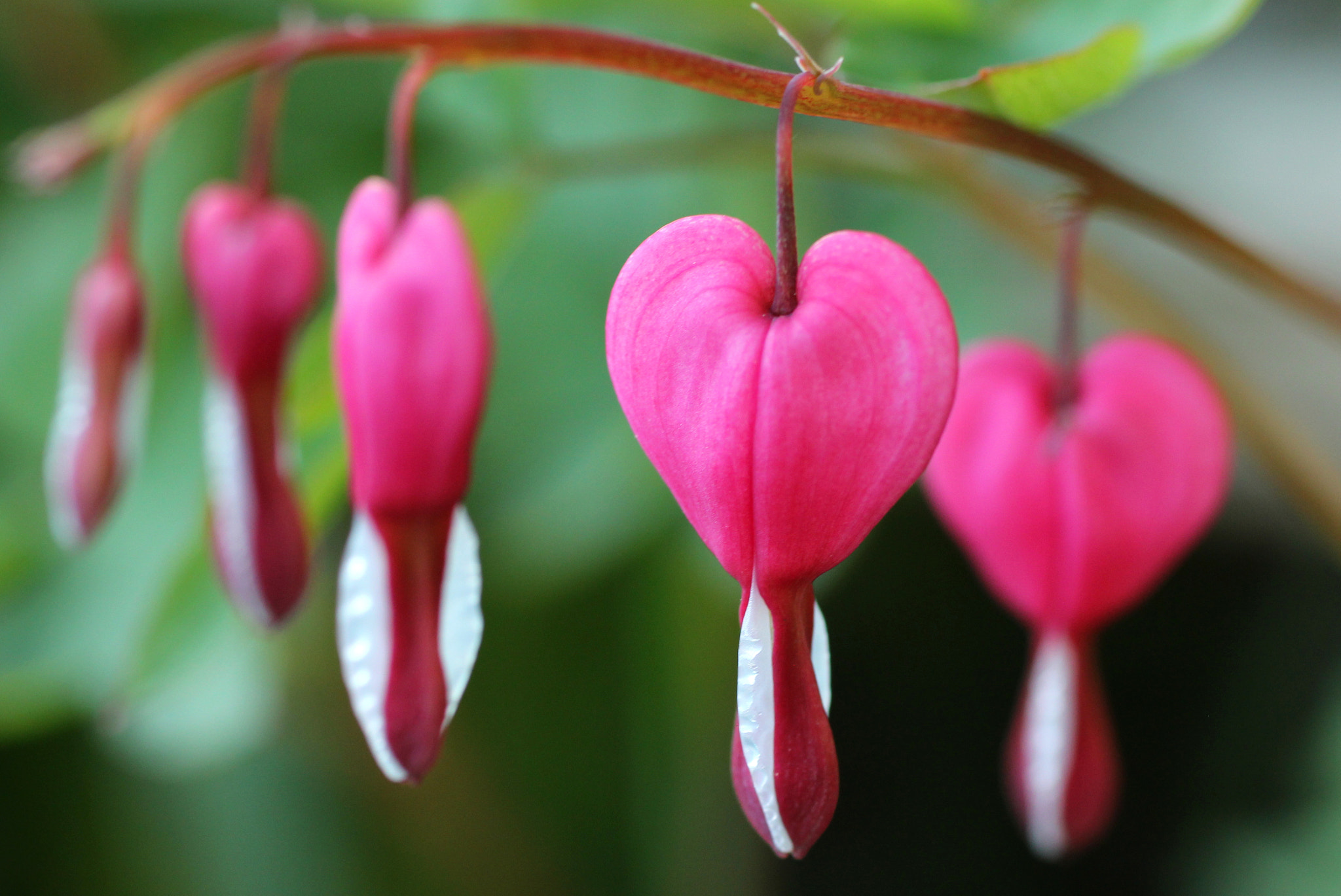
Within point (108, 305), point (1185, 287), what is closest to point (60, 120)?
point (108, 305)

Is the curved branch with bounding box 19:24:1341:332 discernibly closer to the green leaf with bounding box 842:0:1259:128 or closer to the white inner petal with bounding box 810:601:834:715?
the green leaf with bounding box 842:0:1259:128

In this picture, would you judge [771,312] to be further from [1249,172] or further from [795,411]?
[1249,172]

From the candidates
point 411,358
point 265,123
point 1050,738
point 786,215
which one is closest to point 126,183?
point 265,123

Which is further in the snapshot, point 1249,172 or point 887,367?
point 1249,172

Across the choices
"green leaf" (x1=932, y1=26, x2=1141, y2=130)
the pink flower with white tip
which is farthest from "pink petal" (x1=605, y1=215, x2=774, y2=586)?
"green leaf" (x1=932, y1=26, x2=1141, y2=130)

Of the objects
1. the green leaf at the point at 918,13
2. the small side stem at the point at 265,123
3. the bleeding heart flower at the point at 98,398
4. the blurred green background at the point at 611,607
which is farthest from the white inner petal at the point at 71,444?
the green leaf at the point at 918,13

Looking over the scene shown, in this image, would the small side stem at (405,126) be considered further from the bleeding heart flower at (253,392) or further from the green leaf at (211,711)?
the green leaf at (211,711)
